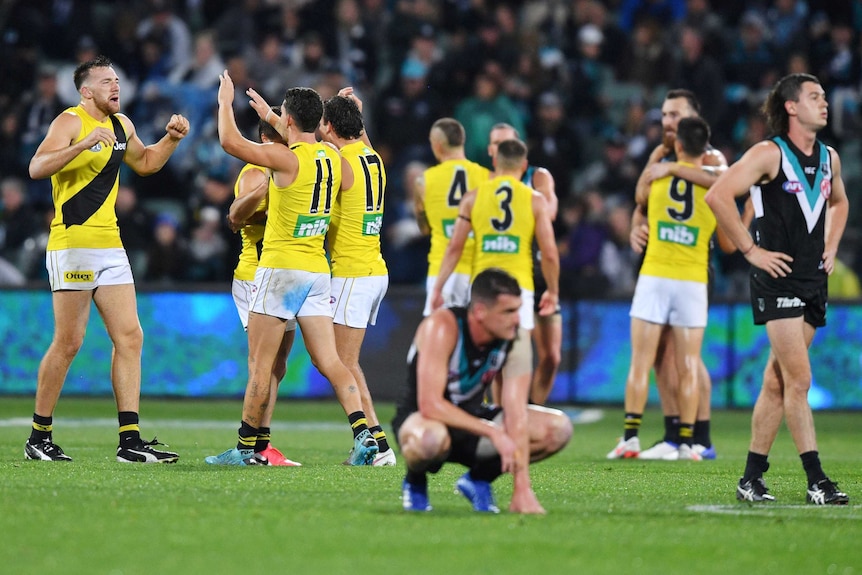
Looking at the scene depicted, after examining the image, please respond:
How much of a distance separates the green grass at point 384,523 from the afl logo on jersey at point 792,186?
1722 millimetres

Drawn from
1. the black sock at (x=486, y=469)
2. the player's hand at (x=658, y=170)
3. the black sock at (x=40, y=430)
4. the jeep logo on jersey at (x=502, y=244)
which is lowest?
the black sock at (x=40, y=430)

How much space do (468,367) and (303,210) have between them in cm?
295

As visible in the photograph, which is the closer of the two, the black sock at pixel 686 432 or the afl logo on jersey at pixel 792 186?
the afl logo on jersey at pixel 792 186

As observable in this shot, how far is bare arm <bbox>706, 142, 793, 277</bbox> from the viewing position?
7324 mm

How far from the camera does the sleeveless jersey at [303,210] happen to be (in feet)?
29.2

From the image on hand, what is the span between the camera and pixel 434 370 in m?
6.14

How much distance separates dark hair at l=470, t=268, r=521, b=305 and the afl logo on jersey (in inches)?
84.4

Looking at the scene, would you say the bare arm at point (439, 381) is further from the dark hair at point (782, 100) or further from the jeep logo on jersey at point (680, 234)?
the jeep logo on jersey at point (680, 234)

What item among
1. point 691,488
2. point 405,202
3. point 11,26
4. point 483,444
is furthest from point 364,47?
point 483,444

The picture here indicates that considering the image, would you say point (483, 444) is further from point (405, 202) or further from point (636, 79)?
point (636, 79)

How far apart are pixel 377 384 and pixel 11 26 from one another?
27.6 feet

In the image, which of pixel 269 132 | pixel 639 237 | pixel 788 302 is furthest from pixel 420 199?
pixel 788 302

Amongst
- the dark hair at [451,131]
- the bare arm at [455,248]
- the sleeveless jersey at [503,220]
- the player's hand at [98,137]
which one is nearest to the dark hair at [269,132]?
the player's hand at [98,137]

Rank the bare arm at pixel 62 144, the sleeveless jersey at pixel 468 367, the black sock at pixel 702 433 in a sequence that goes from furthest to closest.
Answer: the black sock at pixel 702 433 → the bare arm at pixel 62 144 → the sleeveless jersey at pixel 468 367
